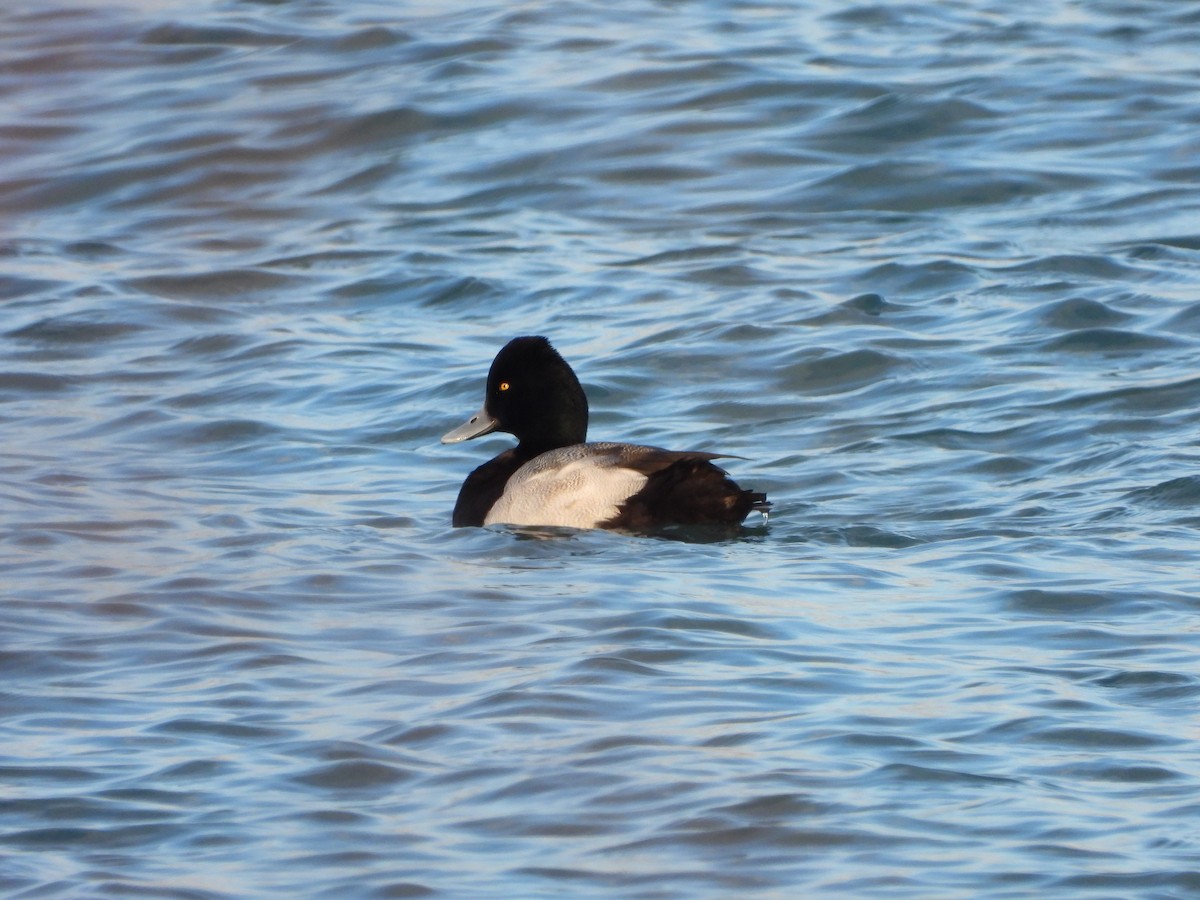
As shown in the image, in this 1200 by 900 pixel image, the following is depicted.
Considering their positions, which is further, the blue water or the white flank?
the white flank

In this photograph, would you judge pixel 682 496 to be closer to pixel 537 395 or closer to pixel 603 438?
pixel 537 395

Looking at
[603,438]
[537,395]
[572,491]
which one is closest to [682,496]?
[572,491]

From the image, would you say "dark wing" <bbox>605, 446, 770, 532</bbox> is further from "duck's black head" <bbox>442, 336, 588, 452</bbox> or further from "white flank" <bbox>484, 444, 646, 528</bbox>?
"duck's black head" <bbox>442, 336, 588, 452</bbox>

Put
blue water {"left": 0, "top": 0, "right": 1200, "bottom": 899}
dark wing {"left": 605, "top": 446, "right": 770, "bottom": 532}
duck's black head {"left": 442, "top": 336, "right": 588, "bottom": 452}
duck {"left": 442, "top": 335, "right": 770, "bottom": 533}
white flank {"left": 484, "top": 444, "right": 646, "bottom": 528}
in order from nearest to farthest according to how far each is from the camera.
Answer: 1. blue water {"left": 0, "top": 0, "right": 1200, "bottom": 899}
2. dark wing {"left": 605, "top": 446, "right": 770, "bottom": 532}
3. duck {"left": 442, "top": 335, "right": 770, "bottom": 533}
4. white flank {"left": 484, "top": 444, "right": 646, "bottom": 528}
5. duck's black head {"left": 442, "top": 336, "right": 588, "bottom": 452}

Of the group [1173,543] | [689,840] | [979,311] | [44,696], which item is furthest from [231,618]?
[979,311]

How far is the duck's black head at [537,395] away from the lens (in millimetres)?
8891

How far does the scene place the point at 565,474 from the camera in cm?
835

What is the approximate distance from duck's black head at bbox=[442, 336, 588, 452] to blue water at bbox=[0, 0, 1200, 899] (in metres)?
0.48

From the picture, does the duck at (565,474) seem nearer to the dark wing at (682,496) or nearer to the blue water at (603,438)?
the dark wing at (682,496)

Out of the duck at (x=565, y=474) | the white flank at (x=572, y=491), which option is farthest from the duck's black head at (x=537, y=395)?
the white flank at (x=572, y=491)

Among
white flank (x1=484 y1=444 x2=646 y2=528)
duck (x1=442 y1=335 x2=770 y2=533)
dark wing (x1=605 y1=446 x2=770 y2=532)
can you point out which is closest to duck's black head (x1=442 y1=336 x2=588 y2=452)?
duck (x1=442 y1=335 x2=770 y2=533)

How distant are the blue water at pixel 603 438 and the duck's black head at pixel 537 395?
48 centimetres

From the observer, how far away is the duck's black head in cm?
889

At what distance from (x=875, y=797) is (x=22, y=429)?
610 cm
